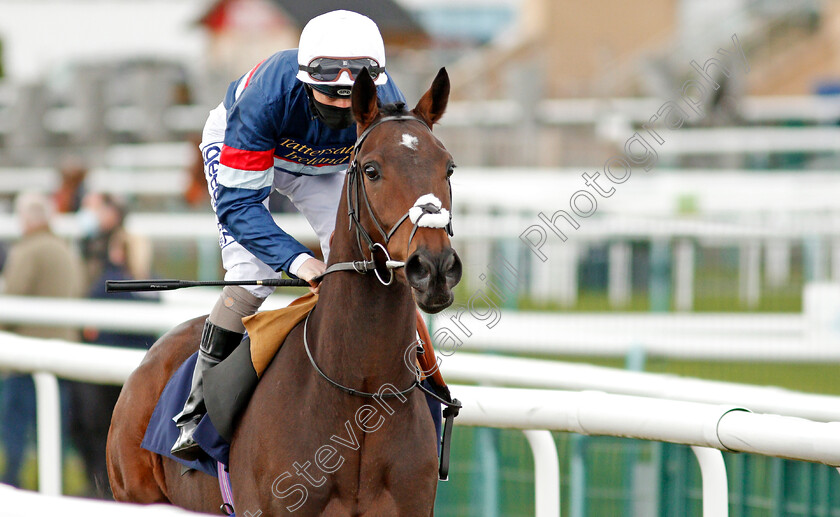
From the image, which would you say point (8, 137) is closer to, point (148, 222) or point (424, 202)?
point (148, 222)

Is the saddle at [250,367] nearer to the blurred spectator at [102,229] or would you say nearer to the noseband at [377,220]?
the noseband at [377,220]

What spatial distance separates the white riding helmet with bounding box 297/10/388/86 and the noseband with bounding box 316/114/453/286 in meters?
0.22

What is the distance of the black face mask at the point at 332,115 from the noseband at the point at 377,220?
23 centimetres

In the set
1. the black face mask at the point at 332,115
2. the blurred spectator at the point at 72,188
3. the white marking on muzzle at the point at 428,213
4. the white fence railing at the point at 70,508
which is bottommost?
the white fence railing at the point at 70,508

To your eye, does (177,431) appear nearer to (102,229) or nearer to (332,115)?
(332,115)

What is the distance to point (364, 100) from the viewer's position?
2.96 m

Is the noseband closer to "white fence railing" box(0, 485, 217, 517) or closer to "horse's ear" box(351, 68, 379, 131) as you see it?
"horse's ear" box(351, 68, 379, 131)

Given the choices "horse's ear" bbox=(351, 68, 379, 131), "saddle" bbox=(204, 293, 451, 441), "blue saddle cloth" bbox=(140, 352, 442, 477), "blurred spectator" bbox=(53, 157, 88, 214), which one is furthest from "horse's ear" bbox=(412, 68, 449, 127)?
"blurred spectator" bbox=(53, 157, 88, 214)

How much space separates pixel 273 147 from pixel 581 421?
1175 mm

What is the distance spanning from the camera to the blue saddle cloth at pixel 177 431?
3.23 m

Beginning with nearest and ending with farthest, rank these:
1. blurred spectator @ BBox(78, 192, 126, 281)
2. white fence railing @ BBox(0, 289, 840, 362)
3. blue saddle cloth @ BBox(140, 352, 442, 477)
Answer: blue saddle cloth @ BBox(140, 352, 442, 477) → white fence railing @ BBox(0, 289, 840, 362) → blurred spectator @ BBox(78, 192, 126, 281)

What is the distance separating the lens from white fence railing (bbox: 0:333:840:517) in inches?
105

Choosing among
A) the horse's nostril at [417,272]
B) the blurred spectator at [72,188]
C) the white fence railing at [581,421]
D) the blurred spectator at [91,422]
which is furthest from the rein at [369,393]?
the blurred spectator at [72,188]

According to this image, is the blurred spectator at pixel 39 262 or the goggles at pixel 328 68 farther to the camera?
the blurred spectator at pixel 39 262
